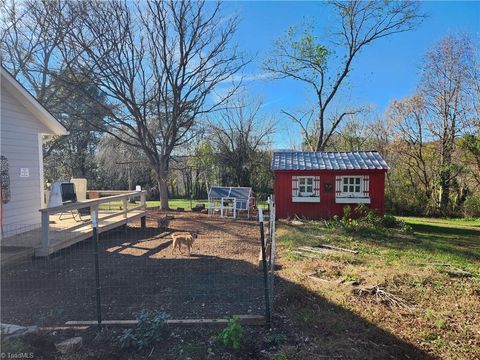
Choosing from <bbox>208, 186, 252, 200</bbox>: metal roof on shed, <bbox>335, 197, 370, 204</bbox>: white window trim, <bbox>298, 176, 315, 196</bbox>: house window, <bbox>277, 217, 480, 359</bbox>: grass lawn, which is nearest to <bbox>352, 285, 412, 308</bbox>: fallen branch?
<bbox>277, 217, 480, 359</bbox>: grass lawn

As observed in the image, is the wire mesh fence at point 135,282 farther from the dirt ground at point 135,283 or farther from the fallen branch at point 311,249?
the fallen branch at point 311,249

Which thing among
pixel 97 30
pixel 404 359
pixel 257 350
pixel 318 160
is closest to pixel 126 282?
pixel 257 350

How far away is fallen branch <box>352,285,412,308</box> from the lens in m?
4.20

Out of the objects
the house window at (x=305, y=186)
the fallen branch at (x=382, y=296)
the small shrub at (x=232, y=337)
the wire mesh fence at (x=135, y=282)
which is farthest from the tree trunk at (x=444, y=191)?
the small shrub at (x=232, y=337)

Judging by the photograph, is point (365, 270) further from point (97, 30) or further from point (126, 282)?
point (97, 30)

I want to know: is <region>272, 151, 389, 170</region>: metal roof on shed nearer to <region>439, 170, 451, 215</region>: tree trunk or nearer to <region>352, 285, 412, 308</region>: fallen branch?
<region>439, 170, 451, 215</region>: tree trunk

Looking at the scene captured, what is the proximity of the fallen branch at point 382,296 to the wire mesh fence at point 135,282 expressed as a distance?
4.19 feet

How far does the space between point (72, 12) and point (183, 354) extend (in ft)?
47.3

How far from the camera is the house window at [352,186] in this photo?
1293cm

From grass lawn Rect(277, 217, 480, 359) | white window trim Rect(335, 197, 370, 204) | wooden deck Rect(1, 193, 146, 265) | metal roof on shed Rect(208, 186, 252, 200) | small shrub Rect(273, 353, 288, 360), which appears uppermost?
metal roof on shed Rect(208, 186, 252, 200)

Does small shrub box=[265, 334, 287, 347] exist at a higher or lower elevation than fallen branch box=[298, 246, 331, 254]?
higher

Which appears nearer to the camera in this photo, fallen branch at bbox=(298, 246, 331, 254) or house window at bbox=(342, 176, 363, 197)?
fallen branch at bbox=(298, 246, 331, 254)

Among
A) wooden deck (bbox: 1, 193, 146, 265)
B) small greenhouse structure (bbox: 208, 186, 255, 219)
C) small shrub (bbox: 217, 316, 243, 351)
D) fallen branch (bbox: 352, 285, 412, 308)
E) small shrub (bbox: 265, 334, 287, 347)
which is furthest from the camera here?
small greenhouse structure (bbox: 208, 186, 255, 219)

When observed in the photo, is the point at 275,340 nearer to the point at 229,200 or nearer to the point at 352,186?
the point at 352,186
